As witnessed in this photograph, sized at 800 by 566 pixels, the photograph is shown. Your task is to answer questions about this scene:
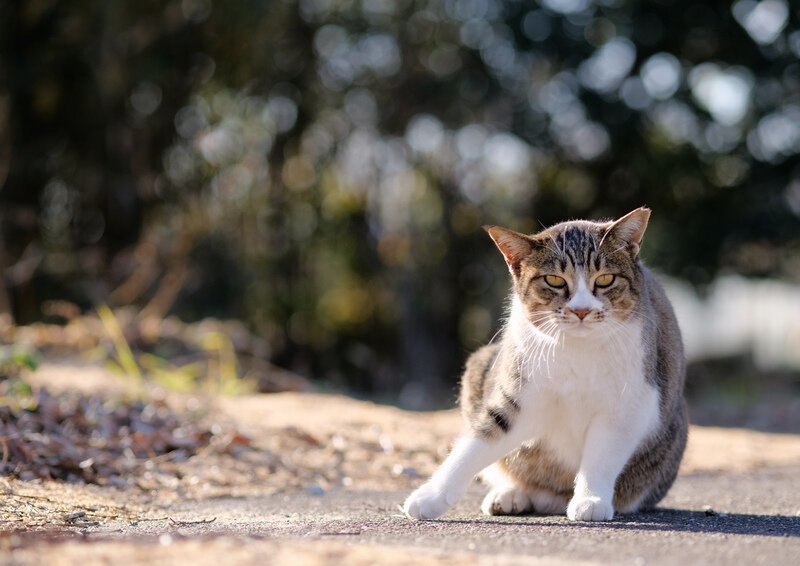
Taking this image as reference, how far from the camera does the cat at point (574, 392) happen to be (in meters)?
3.28

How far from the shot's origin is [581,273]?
3414 millimetres

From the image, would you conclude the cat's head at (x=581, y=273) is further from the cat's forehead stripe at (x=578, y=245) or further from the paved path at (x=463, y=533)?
the paved path at (x=463, y=533)

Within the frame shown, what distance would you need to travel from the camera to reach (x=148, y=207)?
529 inches

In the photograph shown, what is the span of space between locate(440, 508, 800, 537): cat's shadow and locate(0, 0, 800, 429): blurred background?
7.86m

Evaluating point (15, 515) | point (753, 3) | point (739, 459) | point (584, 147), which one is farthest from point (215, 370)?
point (753, 3)

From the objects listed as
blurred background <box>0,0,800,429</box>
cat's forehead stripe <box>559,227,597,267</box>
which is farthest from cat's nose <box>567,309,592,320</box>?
blurred background <box>0,0,800,429</box>

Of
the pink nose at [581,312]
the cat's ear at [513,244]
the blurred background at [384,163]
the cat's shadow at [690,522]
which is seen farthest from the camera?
the blurred background at [384,163]

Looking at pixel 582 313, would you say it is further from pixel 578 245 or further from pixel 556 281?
pixel 578 245

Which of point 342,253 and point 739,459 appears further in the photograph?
point 342,253

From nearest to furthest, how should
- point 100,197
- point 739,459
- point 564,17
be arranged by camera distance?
point 739,459
point 564,17
point 100,197

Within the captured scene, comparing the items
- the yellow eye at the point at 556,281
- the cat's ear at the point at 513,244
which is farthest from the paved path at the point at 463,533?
the cat's ear at the point at 513,244

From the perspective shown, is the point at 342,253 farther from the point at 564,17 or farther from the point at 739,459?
the point at 739,459

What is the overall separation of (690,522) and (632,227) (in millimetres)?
1050

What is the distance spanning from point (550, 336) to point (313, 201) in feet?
34.1
